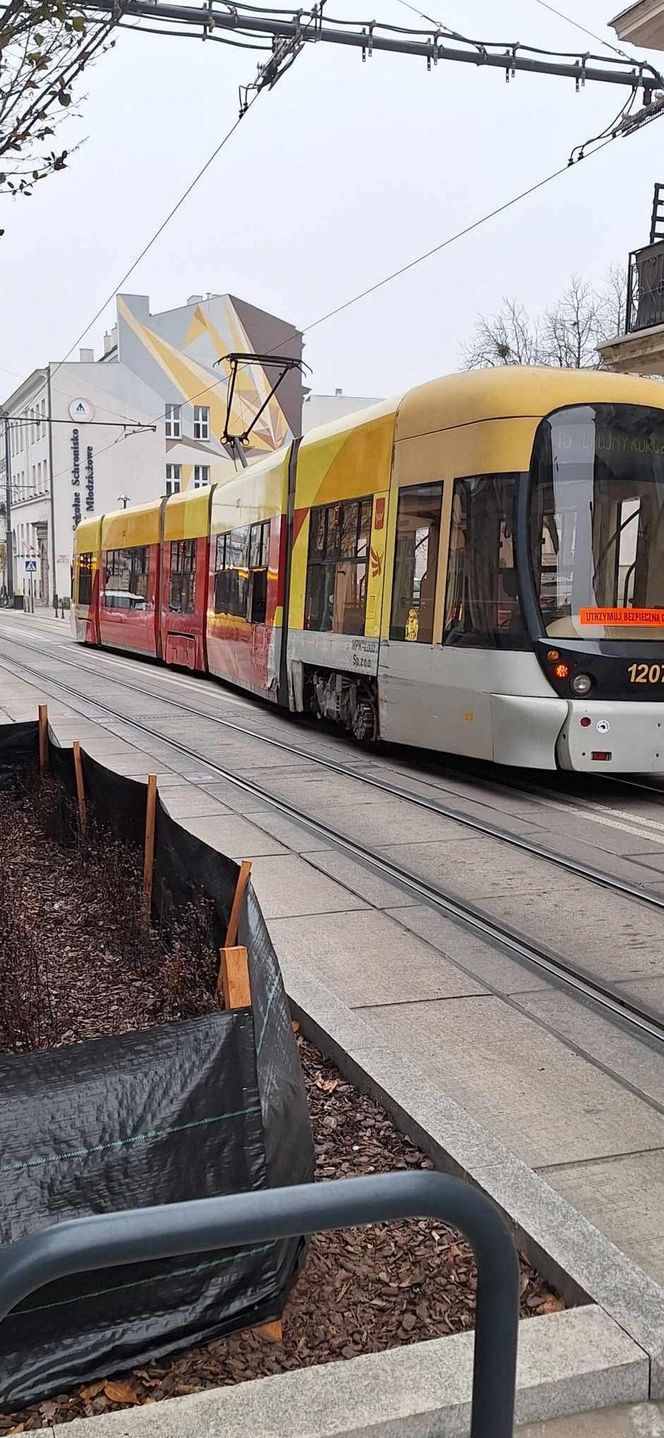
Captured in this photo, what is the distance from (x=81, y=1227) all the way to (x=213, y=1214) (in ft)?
0.56

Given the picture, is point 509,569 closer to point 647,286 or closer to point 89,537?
point 647,286

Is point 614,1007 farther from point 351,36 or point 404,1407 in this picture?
point 351,36

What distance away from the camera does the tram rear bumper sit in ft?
30.8

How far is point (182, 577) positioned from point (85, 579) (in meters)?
10.5

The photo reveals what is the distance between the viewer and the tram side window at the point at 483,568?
9531 millimetres

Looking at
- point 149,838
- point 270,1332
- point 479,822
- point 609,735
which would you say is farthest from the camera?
point 609,735

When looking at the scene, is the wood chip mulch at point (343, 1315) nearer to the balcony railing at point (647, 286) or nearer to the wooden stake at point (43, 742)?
the wooden stake at point (43, 742)

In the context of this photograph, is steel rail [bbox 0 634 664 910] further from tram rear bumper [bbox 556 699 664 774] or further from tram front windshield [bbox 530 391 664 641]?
tram front windshield [bbox 530 391 664 641]

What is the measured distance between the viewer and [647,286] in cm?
1636

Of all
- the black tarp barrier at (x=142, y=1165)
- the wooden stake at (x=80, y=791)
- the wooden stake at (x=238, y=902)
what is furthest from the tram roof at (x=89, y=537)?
the black tarp barrier at (x=142, y=1165)

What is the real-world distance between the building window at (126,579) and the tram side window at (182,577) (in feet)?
7.63

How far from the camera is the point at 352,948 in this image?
6012mm

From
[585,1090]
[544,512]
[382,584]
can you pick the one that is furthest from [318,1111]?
[382,584]

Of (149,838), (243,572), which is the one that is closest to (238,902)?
(149,838)
